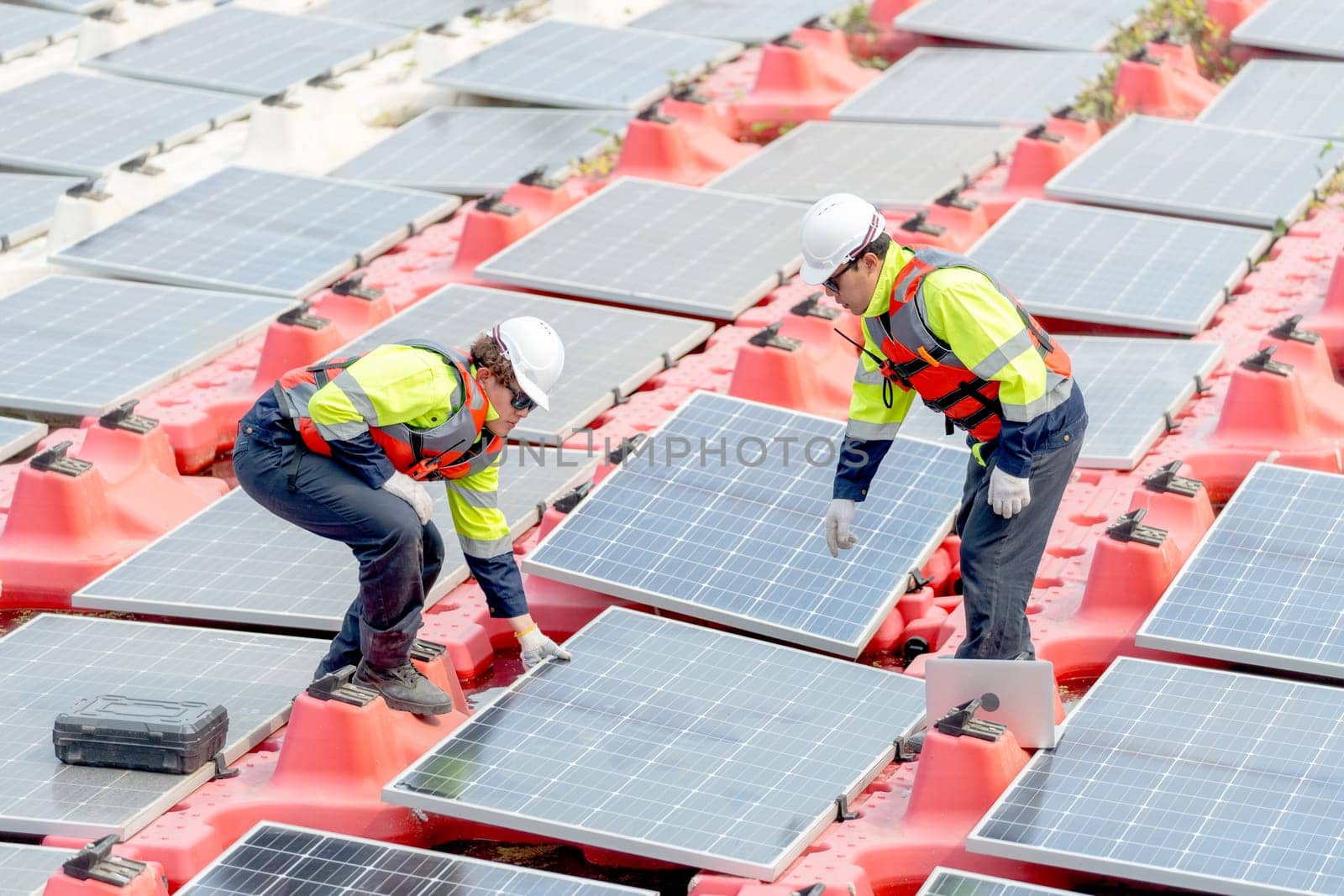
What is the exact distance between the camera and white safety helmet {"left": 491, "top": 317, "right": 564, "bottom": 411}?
8078 mm

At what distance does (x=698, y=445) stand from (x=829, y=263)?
247 cm

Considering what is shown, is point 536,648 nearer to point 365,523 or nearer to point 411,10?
point 365,523

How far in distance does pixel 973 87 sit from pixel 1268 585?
315 inches

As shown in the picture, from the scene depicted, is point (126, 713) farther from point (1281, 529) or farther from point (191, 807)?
point (1281, 529)

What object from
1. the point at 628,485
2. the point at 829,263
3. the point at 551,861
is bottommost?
the point at 551,861

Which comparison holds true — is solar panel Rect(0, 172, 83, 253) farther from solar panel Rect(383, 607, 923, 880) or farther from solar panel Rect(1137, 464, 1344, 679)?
solar panel Rect(1137, 464, 1344, 679)

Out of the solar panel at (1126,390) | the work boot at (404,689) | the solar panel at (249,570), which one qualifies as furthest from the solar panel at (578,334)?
the work boot at (404,689)

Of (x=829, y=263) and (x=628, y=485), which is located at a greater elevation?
(x=829, y=263)

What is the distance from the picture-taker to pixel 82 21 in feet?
58.7

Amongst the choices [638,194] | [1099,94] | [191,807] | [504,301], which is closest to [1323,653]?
[191,807]

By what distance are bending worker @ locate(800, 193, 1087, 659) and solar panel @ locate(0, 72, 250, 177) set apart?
781 centimetres

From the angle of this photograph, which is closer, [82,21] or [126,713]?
[126,713]

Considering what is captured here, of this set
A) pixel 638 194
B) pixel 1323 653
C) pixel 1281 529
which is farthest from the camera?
pixel 638 194

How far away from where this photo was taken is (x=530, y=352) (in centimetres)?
808
